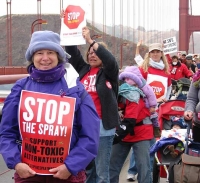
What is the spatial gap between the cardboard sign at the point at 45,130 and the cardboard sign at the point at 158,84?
3.25 metres

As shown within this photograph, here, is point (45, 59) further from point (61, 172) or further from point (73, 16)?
point (73, 16)

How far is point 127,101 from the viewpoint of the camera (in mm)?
4359

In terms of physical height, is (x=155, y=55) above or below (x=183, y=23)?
below

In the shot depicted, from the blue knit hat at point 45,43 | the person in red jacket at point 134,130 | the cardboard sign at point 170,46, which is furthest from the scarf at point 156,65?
the cardboard sign at point 170,46

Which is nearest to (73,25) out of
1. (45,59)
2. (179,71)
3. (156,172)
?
(45,59)

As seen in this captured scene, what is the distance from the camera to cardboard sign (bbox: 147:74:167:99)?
5749mm

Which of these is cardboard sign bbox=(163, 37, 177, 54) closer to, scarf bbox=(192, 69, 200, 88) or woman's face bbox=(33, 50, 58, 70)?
scarf bbox=(192, 69, 200, 88)

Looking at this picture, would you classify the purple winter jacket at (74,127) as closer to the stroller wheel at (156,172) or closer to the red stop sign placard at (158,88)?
the stroller wheel at (156,172)

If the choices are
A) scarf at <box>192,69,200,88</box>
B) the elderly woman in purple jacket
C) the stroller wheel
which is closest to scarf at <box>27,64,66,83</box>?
the elderly woman in purple jacket

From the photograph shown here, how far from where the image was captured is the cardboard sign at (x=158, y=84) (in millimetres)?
5749

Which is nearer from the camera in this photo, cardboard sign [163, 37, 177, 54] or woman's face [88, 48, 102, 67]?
woman's face [88, 48, 102, 67]

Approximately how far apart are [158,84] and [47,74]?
333 cm

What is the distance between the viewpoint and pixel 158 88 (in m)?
5.84

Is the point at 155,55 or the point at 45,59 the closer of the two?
the point at 45,59
